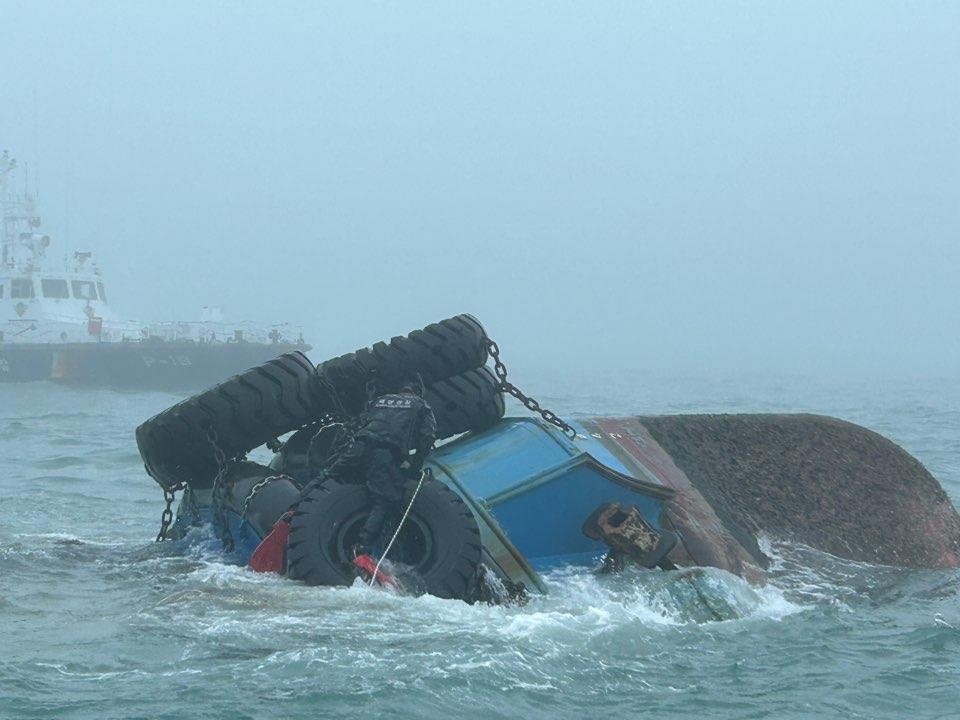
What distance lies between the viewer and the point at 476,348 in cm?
1028

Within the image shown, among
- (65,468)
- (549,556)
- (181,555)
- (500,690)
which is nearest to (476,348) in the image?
(549,556)

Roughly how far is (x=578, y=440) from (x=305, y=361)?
2.23 m

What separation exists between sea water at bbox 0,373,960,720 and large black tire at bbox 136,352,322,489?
0.81m

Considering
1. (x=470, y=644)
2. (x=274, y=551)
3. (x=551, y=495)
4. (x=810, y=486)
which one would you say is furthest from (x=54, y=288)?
(x=470, y=644)

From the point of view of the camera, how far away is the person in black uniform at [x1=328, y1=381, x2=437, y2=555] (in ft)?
27.6

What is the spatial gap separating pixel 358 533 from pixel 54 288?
5530 cm

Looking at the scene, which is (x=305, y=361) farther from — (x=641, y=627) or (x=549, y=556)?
(x=641, y=627)

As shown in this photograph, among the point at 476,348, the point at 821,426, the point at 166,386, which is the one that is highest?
the point at 476,348

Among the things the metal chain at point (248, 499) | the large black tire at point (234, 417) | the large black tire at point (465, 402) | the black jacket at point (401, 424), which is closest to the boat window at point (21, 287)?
the large black tire at point (234, 417)

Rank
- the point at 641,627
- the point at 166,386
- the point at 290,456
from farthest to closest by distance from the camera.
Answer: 1. the point at 166,386
2. the point at 290,456
3. the point at 641,627

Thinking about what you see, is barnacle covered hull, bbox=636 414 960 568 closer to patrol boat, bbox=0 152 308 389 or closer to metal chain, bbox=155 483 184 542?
metal chain, bbox=155 483 184 542

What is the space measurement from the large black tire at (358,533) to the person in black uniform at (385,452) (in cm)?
9

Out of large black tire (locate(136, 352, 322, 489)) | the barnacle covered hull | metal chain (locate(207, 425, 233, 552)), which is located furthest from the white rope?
the barnacle covered hull

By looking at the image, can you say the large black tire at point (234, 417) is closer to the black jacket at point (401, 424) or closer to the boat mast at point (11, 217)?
the black jacket at point (401, 424)
